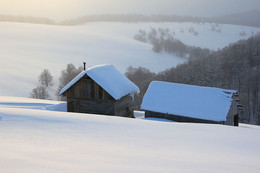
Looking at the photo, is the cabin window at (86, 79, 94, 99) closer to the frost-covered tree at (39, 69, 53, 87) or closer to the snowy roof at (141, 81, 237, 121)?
the snowy roof at (141, 81, 237, 121)

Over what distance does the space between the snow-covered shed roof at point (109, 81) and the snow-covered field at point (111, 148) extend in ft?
31.5

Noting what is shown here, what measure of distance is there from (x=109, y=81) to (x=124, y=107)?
9.87 feet

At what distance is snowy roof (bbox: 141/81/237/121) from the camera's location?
1647 cm

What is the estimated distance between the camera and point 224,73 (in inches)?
2489

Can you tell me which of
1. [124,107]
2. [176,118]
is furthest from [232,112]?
[124,107]

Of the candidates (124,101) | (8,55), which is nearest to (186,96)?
(124,101)

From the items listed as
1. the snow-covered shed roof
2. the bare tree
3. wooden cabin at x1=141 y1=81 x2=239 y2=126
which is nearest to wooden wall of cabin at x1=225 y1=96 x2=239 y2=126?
wooden cabin at x1=141 y1=81 x2=239 y2=126

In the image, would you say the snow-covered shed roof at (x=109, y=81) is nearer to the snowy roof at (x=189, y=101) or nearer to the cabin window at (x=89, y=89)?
the cabin window at (x=89, y=89)

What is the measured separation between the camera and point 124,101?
62.5 feet

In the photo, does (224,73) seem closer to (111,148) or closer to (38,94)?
(38,94)

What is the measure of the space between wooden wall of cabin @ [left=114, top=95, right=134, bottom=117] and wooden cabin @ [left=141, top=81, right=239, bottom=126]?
178 cm

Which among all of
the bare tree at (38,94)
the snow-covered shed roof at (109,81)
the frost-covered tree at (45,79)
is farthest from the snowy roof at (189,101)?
the frost-covered tree at (45,79)

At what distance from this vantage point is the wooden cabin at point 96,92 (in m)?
16.6

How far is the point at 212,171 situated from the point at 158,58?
93.3 metres
